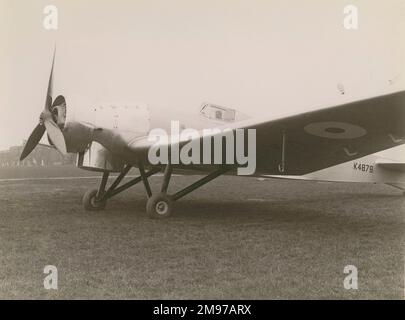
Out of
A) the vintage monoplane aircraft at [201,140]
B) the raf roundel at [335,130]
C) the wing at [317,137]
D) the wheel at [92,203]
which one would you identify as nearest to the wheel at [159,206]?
the vintage monoplane aircraft at [201,140]

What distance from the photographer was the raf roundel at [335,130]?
5648 millimetres

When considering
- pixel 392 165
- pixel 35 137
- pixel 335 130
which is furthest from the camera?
pixel 392 165

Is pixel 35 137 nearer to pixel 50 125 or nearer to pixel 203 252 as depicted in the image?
pixel 50 125

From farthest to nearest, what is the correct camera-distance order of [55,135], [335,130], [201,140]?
[55,135]
[201,140]
[335,130]

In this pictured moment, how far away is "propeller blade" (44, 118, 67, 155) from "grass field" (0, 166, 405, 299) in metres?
1.08

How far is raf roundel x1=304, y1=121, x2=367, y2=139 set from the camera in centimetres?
565

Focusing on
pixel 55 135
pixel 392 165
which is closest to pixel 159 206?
pixel 55 135

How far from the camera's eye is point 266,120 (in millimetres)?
5605

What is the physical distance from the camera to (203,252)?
4605mm

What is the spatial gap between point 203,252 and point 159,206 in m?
2.28

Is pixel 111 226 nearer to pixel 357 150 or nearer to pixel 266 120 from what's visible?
pixel 266 120

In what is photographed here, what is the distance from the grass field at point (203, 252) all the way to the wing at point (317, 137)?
3.02 ft
